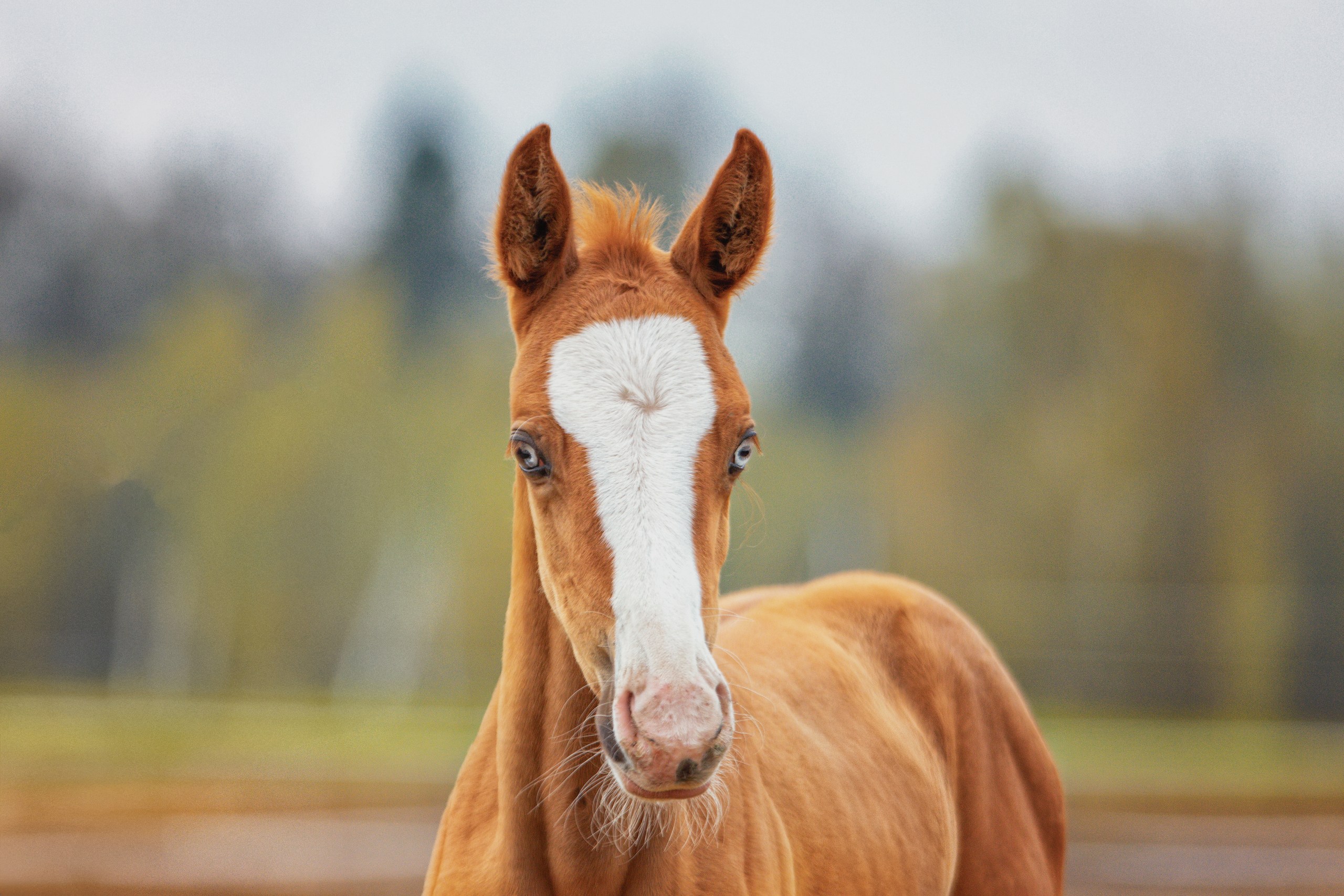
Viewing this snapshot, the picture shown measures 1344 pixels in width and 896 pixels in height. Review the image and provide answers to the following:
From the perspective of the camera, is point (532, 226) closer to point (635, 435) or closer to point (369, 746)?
point (635, 435)

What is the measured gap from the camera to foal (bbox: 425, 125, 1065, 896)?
2041mm

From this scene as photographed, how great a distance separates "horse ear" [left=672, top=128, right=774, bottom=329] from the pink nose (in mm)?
1137

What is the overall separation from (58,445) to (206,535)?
4.13 m

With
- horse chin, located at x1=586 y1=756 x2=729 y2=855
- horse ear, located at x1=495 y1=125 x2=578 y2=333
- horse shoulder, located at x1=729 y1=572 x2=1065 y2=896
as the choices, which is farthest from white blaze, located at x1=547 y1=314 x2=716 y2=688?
horse shoulder, located at x1=729 y1=572 x2=1065 y2=896

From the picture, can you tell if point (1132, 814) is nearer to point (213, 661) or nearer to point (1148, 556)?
point (1148, 556)

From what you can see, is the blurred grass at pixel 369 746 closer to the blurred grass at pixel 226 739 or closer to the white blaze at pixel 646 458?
the blurred grass at pixel 226 739

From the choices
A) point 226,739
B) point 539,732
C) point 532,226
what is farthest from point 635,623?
point 226,739

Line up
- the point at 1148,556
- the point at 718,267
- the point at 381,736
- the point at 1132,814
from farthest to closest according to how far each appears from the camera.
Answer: the point at 1148,556
the point at 381,736
the point at 1132,814
the point at 718,267

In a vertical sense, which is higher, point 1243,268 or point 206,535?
point 1243,268

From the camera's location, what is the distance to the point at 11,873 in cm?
789

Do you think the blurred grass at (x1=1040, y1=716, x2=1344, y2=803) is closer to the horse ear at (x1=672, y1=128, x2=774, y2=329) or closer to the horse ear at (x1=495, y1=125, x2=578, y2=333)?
the horse ear at (x1=672, y1=128, x2=774, y2=329)

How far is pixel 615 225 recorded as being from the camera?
266 cm

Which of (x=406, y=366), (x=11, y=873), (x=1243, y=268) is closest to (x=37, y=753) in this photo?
(x=11, y=873)

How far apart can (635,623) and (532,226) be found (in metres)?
1.10
